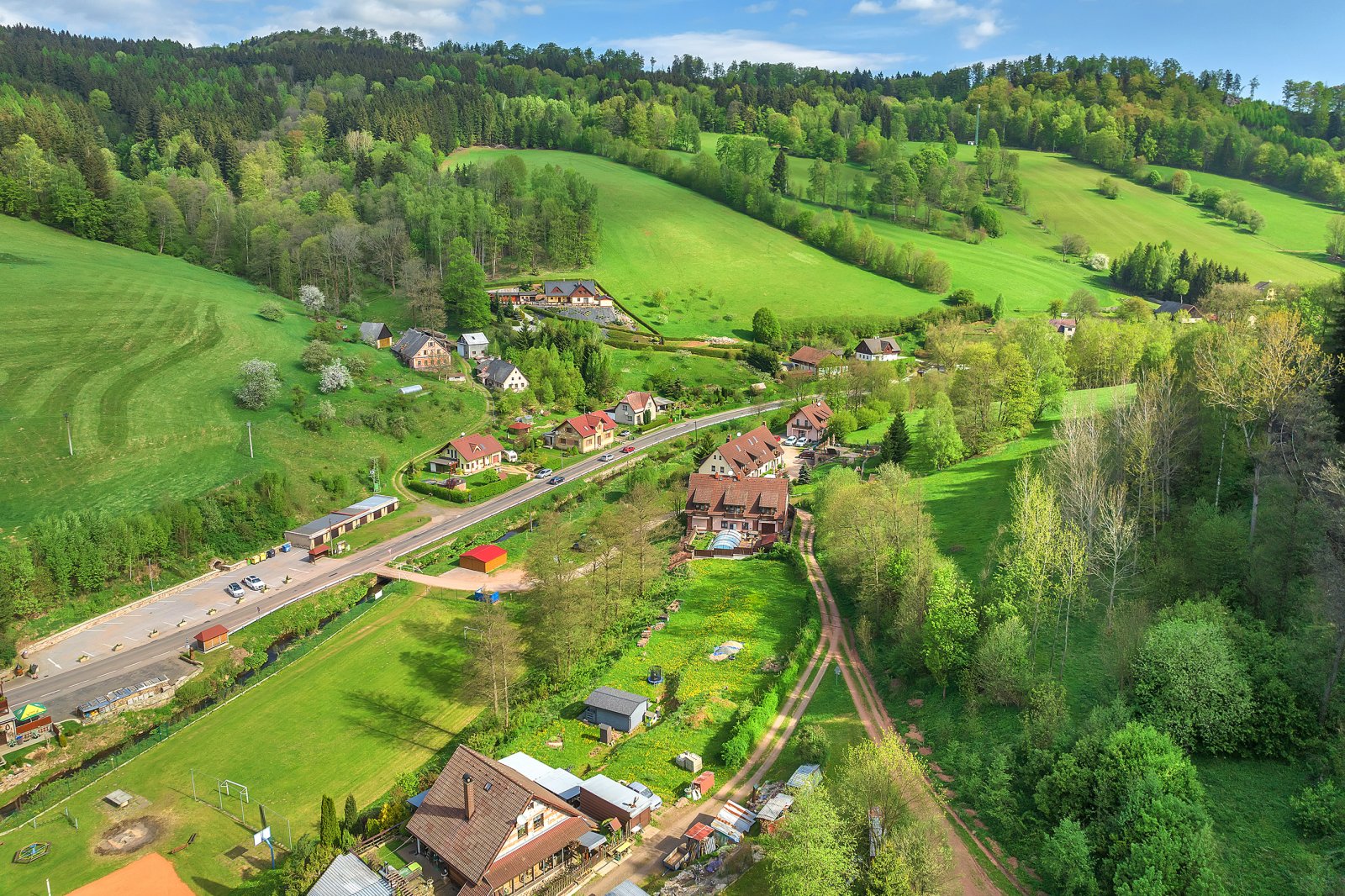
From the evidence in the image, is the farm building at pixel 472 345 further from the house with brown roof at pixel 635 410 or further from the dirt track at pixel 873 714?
the dirt track at pixel 873 714

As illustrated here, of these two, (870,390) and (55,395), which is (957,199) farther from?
(55,395)

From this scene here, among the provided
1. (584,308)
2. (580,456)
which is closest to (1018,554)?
(580,456)

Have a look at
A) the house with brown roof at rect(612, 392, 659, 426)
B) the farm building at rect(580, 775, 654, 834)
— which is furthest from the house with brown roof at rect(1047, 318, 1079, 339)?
the farm building at rect(580, 775, 654, 834)

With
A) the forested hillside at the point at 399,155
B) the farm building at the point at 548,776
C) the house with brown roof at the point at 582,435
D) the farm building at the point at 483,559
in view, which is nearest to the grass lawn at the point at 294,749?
the farm building at the point at 548,776

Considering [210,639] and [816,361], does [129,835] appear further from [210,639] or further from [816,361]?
[816,361]

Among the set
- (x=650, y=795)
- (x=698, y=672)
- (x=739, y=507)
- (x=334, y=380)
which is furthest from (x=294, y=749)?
(x=334, y=380)

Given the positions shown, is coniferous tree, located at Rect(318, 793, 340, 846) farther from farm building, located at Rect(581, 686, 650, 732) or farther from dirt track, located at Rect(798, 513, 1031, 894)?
dirt track, located at Rect(798, 513, 1031, 894)
